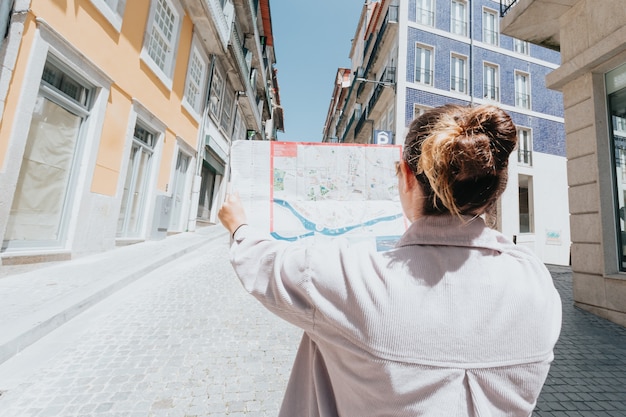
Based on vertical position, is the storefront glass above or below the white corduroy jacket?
above

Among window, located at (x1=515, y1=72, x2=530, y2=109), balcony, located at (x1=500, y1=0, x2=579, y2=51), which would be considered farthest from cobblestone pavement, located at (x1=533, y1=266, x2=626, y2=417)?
window, located at (x1=515, y1=72, x2=530, y2=109)

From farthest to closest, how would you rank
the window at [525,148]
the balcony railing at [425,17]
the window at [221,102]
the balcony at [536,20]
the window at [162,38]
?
the window at [525,148], the balcony railing at [425,17], the window at [221,102], the window at [162,38], the balcony at [536,20]

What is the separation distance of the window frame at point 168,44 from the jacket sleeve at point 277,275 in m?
8.55

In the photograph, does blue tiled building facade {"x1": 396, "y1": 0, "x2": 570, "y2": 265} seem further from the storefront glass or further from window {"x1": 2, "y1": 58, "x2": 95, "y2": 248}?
window {"x1": 2, "y1": 58, "x2": 95, "y2": 248}

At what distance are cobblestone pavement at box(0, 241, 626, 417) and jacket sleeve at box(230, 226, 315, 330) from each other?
171 centimetres

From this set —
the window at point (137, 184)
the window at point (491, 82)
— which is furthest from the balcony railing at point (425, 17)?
the window at point (137, 184)

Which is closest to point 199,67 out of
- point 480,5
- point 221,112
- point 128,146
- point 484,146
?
point 221,112

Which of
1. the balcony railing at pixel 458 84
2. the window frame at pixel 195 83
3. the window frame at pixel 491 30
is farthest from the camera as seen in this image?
the window frame at pixel 491 30

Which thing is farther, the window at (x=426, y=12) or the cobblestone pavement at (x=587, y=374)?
the window at (x=426, y=12)

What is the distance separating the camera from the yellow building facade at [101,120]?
430cm

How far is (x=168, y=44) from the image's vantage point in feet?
28.6

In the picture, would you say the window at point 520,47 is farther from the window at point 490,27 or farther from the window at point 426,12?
the window at point 426,12

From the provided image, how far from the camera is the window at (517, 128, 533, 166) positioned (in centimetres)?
1582

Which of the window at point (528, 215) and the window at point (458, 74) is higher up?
the window at point (458, 74)
